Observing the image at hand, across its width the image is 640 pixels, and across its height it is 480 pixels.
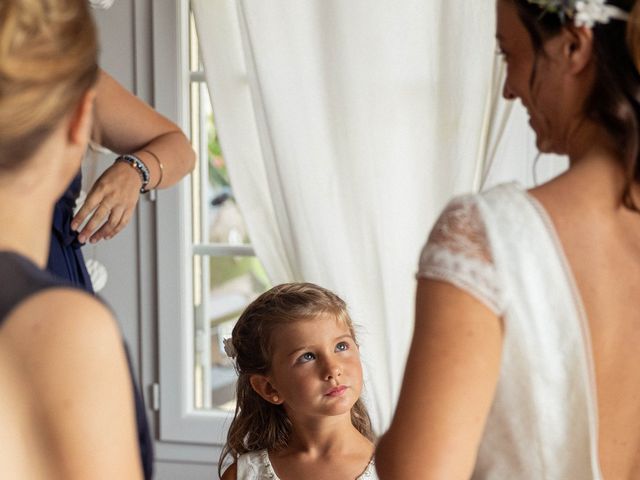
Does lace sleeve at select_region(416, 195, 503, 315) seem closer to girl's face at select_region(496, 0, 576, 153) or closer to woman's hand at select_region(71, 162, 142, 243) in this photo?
girl's face at select_region(496, 0, 576, 153)

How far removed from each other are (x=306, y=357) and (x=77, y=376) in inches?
52.3

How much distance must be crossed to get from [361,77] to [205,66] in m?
0.46

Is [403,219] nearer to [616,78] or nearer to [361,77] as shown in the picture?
[361,77]

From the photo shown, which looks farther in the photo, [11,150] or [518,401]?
[518,401]

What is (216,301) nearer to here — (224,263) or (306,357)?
(224,263)

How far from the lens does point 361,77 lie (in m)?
3.01

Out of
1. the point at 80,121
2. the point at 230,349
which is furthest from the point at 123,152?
the point at 80,121

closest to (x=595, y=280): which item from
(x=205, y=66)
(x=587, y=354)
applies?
(x=587, y=354)

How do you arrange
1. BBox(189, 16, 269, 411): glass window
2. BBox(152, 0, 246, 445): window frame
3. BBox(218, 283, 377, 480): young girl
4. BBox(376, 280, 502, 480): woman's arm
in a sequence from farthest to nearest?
BBox(189, 16, 269, 411): glass window
BBox(152, 0, 246, 445): window frame
BBox(218, 283, 377, 480): young girl
BBox(376, 280, 502, 480): woman's arm

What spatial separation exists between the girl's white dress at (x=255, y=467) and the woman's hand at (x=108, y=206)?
0.61 m

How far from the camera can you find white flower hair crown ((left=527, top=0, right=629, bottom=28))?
116cm

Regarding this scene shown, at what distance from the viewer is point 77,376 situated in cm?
93

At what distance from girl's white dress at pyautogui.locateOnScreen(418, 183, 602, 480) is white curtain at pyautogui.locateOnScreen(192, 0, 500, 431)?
181 cm

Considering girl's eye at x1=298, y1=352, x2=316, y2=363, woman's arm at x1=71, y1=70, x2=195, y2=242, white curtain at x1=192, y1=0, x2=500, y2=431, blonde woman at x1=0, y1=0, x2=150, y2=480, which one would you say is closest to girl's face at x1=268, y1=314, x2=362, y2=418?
girl's eye at x1=298, y1=352, x2=316, y2=363
